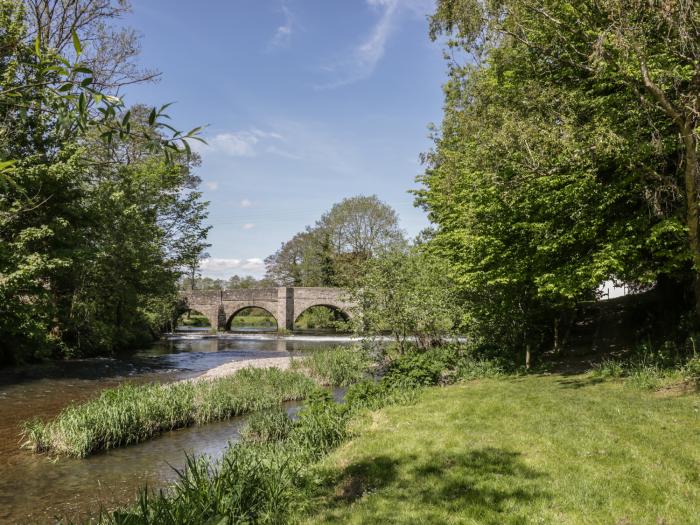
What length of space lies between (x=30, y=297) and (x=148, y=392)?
10.8 metres

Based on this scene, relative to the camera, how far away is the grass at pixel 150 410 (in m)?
10.3

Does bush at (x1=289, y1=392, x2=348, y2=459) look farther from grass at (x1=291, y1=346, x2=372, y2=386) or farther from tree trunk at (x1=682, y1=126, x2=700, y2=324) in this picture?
grass at (x1=291, y1=346, x2=372, y2=386)

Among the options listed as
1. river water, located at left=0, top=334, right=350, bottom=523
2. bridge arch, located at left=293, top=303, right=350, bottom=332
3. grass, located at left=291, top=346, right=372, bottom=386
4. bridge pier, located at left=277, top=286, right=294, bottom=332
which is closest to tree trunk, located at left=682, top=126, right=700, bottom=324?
river water, located at left=0, top=334, right=350, bottom=523

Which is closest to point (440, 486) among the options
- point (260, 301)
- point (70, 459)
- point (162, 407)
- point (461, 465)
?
point (461, 465)

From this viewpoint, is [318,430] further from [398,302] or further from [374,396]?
[398,302]

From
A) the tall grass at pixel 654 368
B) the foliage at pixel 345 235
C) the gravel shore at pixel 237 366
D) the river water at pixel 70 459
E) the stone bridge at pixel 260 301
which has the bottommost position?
the river water at pixel 70 459

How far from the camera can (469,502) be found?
559cm

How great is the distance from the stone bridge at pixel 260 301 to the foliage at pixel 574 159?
3403cm

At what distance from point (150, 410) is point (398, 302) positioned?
9005mm

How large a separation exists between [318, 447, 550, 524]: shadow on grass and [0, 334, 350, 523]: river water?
3.50 metres

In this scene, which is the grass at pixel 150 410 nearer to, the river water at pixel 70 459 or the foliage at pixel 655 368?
the river water at pixel 70 459

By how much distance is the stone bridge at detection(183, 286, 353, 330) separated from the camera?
50344mm

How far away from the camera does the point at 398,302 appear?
17438 millimetres

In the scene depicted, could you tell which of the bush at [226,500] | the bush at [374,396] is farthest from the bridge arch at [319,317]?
the bush at [226,500]
